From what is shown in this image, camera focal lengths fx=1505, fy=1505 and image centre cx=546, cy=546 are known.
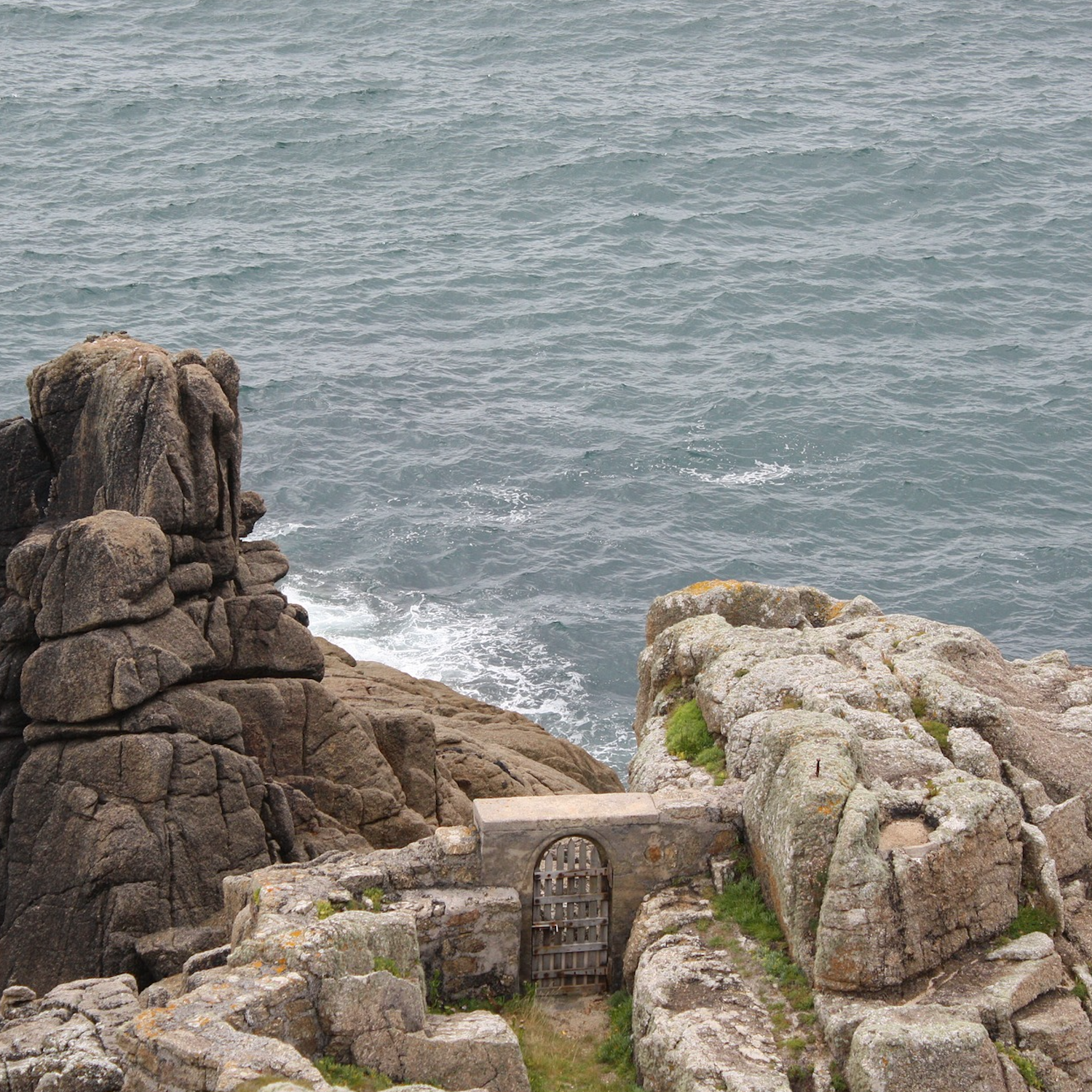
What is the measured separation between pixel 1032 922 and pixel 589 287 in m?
66.9

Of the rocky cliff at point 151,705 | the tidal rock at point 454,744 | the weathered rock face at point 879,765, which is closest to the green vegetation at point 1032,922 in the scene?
the weathered rock face at point 879,765

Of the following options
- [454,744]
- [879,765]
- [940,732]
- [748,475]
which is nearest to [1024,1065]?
[879,765]

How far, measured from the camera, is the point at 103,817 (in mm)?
29172

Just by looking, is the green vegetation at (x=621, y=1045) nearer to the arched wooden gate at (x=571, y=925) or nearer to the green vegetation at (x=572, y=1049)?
the green vegetation at (x=572, y=1049)

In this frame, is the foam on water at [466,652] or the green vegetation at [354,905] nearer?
the green vegetation at [354,905]

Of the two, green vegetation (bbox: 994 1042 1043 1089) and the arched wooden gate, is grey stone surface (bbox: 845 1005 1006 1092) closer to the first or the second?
green vegetation (bbox: 994 1042 1043 1089)

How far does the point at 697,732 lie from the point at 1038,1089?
37.3ft

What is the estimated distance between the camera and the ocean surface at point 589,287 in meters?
61.9

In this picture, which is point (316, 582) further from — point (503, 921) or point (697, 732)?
point (503, 921)

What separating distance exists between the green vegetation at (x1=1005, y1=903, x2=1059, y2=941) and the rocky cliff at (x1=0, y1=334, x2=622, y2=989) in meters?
14.4

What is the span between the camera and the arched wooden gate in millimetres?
26156

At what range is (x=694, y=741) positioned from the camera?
30.9 meters

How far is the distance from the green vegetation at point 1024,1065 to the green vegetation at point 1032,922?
7.86 feet

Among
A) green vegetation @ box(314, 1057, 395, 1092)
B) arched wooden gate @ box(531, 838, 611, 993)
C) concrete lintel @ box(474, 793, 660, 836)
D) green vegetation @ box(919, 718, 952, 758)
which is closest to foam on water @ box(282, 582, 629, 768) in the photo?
green vegetation @ box(919, 718, 952, 758)
